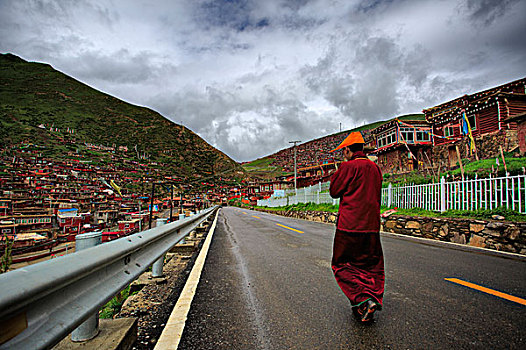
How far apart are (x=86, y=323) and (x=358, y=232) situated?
2558mm

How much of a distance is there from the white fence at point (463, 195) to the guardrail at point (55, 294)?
937cm

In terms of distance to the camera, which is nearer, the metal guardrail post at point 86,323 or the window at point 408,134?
the metal guardrail post at point 86,323

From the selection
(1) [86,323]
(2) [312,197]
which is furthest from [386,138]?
(1) [86,323]

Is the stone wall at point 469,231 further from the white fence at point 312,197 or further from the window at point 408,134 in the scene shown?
the window at point 408,134

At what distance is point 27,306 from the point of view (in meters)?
1.02

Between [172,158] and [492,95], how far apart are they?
2580 centimetres

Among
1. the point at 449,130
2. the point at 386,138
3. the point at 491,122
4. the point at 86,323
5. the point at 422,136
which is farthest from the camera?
the point at 386,138

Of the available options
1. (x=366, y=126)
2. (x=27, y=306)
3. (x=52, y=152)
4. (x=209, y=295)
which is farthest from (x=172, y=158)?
(x=366, y=126)

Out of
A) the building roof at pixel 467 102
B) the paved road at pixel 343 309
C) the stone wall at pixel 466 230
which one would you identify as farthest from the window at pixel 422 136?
the paved road at pixel 343 309

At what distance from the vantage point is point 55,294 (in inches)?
47.8

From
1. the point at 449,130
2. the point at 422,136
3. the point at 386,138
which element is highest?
the point at 422,136

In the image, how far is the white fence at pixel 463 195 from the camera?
26.2 ft

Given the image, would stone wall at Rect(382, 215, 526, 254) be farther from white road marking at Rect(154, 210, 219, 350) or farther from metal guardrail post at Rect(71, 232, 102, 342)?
metal guardrail post at Rect(71, 232, 102, 342)

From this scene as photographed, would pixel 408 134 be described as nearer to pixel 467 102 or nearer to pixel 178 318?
pixel 467 102
